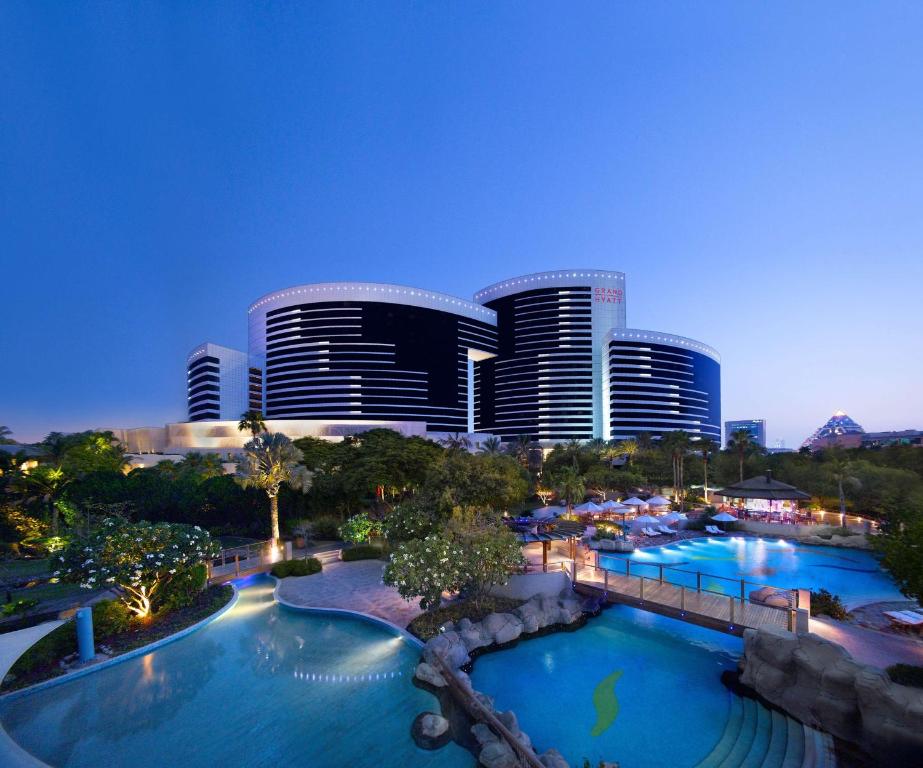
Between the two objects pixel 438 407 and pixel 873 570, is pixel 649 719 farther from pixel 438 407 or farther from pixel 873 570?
pixel 438 407

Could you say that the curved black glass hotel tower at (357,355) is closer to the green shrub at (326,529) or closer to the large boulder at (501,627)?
the green shrub at (326,529)

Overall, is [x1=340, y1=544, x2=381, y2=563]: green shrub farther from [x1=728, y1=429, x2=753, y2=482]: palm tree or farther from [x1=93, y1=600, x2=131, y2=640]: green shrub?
[x1=728, y1=429, x2=753, y2=482]: palm tree

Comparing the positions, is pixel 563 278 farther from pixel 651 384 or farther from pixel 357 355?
pixel 357 355

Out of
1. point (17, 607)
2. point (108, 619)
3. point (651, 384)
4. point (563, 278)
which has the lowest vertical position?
point (17, 607)

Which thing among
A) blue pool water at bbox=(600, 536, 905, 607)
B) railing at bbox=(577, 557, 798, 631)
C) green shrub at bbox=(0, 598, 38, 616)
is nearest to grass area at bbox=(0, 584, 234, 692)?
green shrub at bbox=(0, 598, 38, 616)

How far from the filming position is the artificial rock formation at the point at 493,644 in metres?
9.43

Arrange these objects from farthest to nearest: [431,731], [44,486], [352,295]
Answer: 1. [352,295]
2. [44,486]
3. [431,731]

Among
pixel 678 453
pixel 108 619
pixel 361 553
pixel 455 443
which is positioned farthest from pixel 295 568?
pixel 678 453

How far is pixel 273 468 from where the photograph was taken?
87.3 ft

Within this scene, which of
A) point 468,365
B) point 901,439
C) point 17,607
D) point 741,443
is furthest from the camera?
point 468,365

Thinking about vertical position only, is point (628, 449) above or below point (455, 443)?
below

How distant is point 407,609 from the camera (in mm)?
17141

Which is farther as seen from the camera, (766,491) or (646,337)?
(646,337)

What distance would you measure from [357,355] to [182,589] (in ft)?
248
